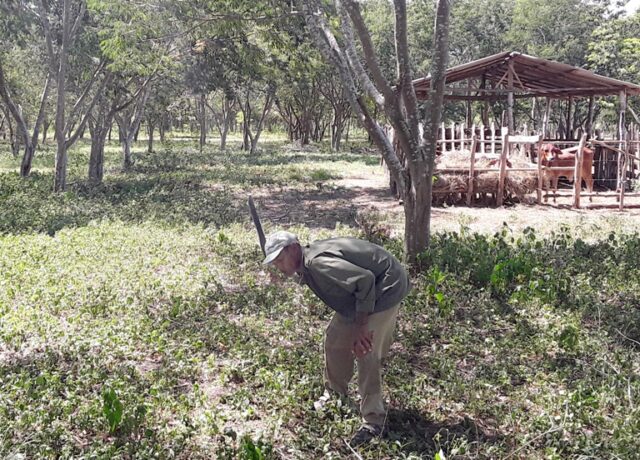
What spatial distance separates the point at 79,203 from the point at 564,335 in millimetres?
11420

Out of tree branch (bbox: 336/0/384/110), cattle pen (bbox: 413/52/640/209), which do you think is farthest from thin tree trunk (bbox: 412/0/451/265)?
cattle pen (bbox: 413/52/640/209)

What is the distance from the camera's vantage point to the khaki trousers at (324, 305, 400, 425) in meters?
4.23

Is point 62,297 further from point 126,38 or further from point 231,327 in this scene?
point 126,38

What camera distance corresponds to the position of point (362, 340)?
401cm

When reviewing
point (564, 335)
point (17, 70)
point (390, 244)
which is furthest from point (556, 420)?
point (17, 70)

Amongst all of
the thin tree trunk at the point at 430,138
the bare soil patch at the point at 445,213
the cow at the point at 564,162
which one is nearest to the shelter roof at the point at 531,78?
the cow at the point at 564,162

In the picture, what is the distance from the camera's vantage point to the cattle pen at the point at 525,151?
1385 centimetres

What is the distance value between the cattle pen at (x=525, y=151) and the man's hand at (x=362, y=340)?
394 inches

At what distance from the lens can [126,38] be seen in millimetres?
9742

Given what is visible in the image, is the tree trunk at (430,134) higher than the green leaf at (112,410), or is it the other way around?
the tree trunk at (430,134)

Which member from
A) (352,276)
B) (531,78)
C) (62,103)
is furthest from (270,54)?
(352,276)

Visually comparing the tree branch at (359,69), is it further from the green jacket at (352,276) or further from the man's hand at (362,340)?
the man's hand at (362,340)

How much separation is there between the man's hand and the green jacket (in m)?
0.12

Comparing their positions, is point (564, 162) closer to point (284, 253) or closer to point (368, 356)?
point (368, 356)
